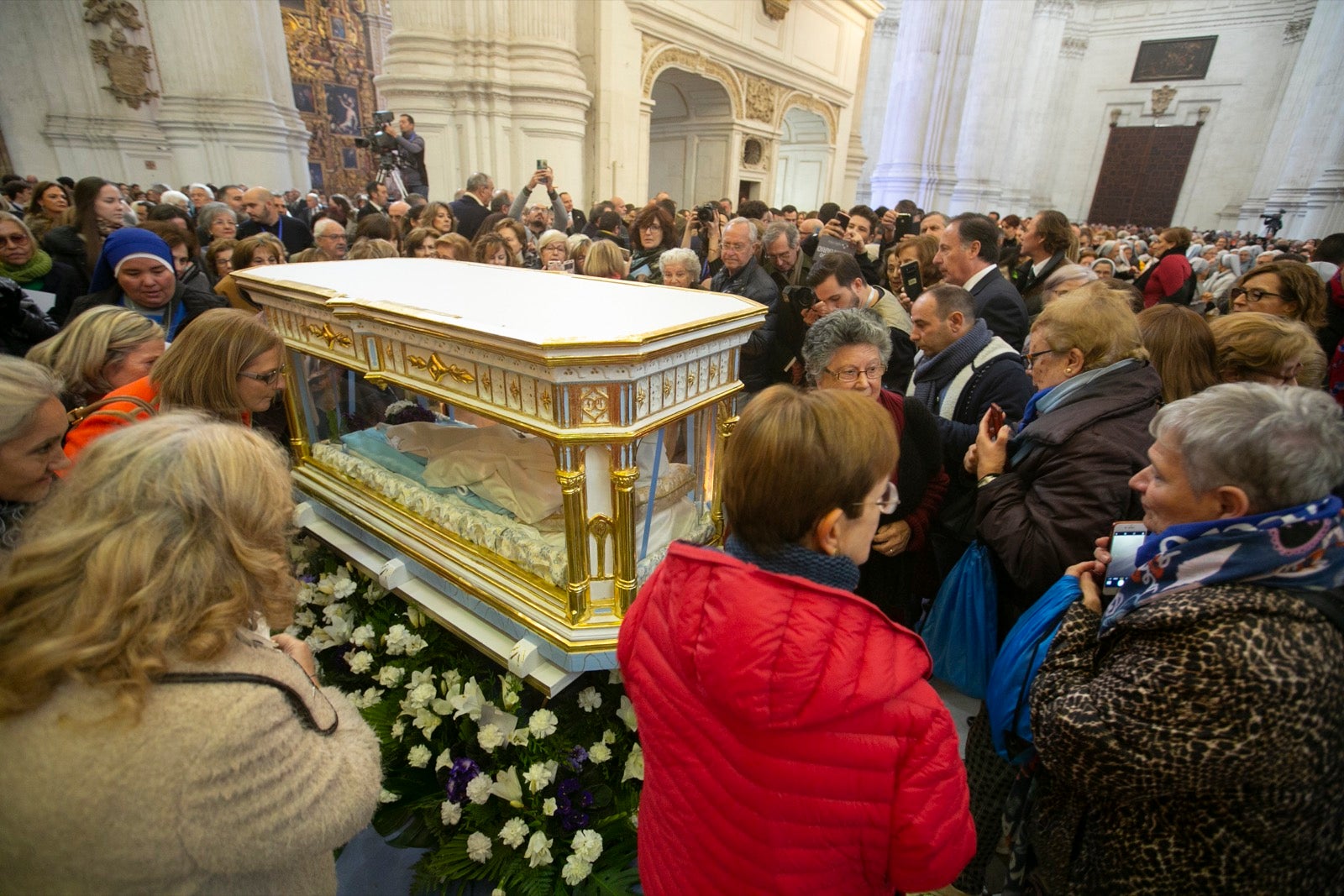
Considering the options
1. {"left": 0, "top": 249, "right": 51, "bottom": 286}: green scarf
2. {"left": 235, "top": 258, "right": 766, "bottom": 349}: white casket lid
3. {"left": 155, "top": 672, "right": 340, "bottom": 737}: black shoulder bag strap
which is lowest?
{"left": 155, "top": 672, "right": 340, "bottom": 737}: black shoulder bag strap

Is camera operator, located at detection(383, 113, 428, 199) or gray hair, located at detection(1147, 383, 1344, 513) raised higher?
camera operator, located at detection(383, 113, 428, 199)

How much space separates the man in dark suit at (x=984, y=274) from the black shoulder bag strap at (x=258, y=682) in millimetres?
3146

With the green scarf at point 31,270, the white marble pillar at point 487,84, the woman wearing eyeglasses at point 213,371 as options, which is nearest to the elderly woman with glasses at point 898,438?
the woman wearing eyeglasses at point 213,371

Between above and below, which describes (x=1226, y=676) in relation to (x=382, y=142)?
below

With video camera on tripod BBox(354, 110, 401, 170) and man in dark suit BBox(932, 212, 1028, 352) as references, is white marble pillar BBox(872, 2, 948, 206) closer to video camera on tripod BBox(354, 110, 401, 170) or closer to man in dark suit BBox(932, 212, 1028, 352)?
video camera on tripod BBox(354, 110, 401, 170)

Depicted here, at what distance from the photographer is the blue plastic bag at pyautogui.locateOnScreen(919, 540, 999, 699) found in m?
1.88

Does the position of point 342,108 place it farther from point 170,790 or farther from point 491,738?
point 170,790

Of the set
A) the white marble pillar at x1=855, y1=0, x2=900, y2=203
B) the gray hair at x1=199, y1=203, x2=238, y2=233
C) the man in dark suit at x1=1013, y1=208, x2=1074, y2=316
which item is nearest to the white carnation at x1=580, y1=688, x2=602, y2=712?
A: the man in dark suit at x1=1013, y1=208, x2=1074, y2=316

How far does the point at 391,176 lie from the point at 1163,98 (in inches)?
929

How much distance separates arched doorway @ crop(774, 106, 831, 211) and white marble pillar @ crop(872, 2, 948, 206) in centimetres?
136

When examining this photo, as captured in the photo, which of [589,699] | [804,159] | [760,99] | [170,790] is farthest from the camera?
[804,159]

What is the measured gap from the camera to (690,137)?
12.1 metres

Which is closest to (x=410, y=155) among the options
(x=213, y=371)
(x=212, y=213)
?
(x=212, y=213)

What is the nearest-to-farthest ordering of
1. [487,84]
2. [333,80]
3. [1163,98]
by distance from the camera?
[487,84]
[333,80]
[1163,98]
